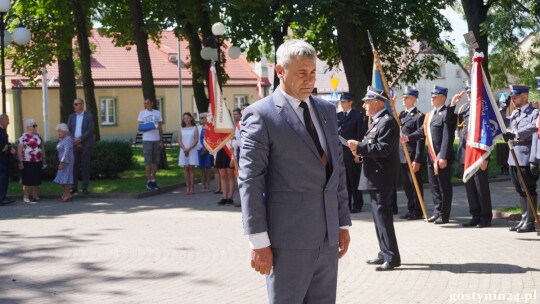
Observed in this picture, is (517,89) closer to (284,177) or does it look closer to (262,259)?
(284,177)

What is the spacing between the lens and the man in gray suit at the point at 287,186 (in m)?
5.26

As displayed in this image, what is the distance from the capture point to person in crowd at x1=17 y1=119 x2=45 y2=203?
1886cm

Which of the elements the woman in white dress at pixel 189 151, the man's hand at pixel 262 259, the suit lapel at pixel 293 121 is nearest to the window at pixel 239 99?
the woman in white dress at pixel 189 151

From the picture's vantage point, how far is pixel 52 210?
56.4 ft

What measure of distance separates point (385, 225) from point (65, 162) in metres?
10.9

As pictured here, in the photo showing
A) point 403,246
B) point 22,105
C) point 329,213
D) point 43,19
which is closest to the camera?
point 329,213

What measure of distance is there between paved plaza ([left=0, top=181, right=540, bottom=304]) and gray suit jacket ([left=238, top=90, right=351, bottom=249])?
310 cm

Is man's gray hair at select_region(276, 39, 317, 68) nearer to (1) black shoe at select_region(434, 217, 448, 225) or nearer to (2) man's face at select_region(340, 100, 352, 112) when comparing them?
(1) black shoe at select_region(434, 217, 448, 225)

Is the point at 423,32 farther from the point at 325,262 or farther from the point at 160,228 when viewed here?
the point at 325,262

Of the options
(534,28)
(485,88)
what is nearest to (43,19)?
(534,28)

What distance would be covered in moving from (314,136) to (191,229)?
8.65 metres

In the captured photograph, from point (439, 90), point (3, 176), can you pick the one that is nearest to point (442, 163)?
point (439, 90)

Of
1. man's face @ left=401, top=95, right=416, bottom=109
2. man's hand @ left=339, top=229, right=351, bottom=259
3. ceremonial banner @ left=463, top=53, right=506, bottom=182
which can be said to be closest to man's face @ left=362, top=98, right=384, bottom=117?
ceremonial banner @ left=463, top=53, right=506, bottom=182

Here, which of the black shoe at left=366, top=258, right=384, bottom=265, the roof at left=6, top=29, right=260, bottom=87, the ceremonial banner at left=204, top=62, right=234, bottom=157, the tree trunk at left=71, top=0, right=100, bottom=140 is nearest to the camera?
the black shoe at left=366, top=258, right=384, bottom=265
